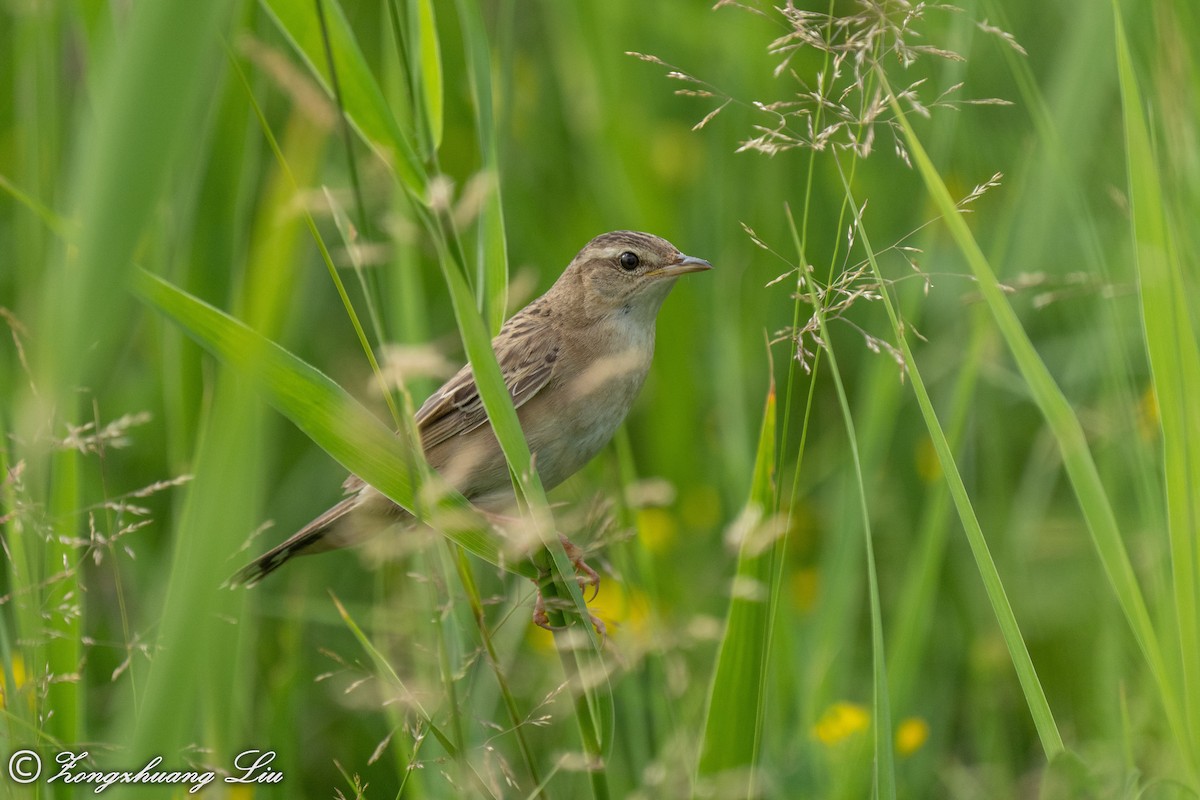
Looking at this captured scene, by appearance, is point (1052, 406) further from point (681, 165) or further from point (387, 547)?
point (681, 165)

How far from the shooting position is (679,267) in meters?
3.84

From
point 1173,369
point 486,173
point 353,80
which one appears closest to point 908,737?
point 1173,369

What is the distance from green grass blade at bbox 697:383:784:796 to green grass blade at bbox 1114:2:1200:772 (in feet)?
2.36

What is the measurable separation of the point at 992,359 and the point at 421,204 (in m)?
3.13

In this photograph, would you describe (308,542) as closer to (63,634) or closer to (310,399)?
(63,634)

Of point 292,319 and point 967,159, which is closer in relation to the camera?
point 292,319

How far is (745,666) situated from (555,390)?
1612 mm

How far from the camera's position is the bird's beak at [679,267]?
375 cm

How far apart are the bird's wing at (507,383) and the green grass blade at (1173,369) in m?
1.94

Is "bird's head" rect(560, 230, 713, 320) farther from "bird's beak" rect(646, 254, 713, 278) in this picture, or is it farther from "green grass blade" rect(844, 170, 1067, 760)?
"green grass blade" rect(844, 170, 1067, 760)

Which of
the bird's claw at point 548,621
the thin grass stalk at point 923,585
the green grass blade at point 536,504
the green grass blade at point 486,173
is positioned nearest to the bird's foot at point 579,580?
the bird's claw at point 548,621

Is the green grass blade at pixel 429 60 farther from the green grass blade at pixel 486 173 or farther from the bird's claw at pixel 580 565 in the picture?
the bird's claw at pixel 580 565

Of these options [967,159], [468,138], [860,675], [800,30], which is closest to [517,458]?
[800,30]

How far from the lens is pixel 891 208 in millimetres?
5449
